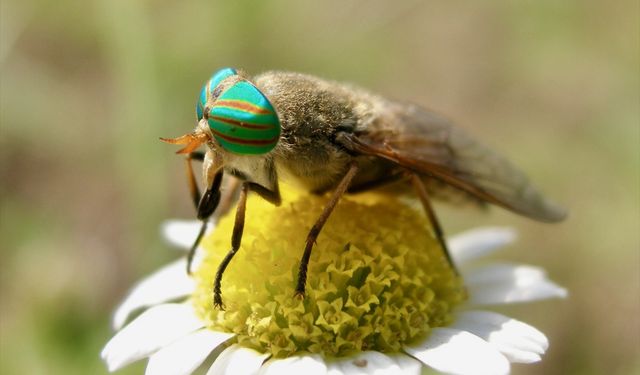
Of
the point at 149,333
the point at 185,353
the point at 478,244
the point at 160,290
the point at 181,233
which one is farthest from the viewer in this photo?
the point at 181,233

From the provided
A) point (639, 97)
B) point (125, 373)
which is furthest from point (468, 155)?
point (639, 97)

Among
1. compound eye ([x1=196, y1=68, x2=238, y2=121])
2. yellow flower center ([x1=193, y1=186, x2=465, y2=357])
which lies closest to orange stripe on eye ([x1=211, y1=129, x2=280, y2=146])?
compound eye ([x1=196, y1=68, x2=238, y2=121])

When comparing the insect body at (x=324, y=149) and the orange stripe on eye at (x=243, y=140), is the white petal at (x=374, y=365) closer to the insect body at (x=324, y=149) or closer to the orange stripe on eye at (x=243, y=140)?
the insect body at (x=324, y=149)

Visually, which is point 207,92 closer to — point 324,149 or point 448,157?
point 324,149

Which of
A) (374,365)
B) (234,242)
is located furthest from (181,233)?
(374,365)

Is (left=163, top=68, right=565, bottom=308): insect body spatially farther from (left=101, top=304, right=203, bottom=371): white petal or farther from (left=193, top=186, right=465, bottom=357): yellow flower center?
(left=101, top=304, right=203, bottom=371): white petal

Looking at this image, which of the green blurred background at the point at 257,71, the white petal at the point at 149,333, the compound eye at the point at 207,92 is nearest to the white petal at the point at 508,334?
the white petal at the point at 149,333
